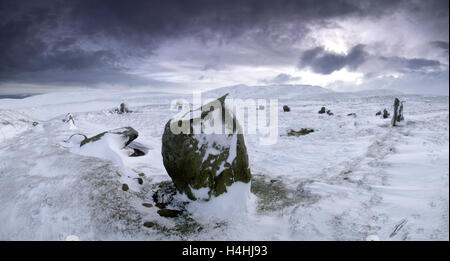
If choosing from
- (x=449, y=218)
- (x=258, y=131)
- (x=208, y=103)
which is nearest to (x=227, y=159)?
(x=208, y=103)

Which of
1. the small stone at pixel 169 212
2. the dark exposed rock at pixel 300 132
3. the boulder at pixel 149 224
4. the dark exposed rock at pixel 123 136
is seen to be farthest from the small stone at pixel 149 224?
the dark exposed rock at pixel 300 132

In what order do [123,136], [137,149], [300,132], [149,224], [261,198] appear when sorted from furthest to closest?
[300,132] → [137,149] → [123,136] → [261,198] → [149,224]

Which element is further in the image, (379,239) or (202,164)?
(202,164)

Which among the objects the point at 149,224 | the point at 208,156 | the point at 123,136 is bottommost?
the point at 149,224

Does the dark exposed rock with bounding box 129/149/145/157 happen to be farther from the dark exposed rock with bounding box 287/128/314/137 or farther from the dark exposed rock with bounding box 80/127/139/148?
the dark exposed rock with bounding box 287/128/314/137

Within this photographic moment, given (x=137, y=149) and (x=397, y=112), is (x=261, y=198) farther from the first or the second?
(x=397, y=112)

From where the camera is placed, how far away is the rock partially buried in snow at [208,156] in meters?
5.61

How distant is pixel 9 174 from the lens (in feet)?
22.7

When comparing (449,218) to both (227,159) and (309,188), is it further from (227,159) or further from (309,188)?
(227,159)

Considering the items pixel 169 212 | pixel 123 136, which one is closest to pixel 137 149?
pixel 123 136

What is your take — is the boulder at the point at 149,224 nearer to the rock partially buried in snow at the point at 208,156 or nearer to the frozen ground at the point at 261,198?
the frozen ground at the point at 261,198

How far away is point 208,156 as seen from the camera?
561 centimetres
